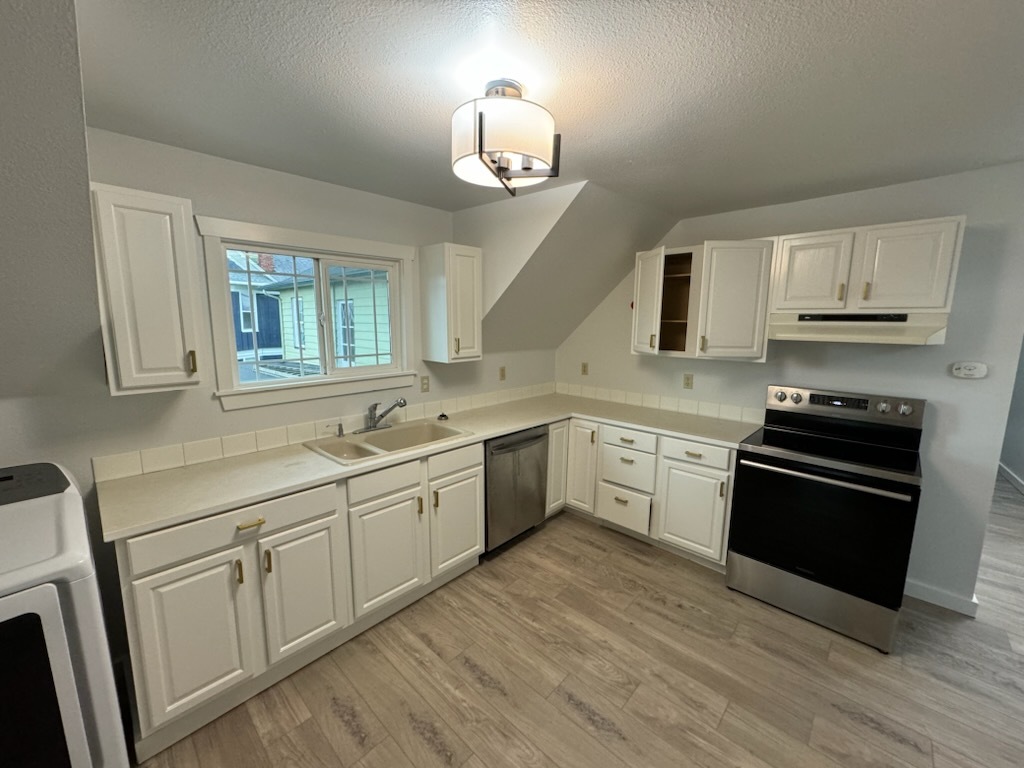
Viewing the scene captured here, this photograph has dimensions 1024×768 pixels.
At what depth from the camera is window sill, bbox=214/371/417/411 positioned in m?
2.05

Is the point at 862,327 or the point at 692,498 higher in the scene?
the point at 862,327

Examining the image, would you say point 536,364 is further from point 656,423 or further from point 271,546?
point 271,546

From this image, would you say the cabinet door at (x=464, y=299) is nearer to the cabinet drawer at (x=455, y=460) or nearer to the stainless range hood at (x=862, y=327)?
the cabinet drawer at (x=455, y=460)

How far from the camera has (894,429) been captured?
227 cm

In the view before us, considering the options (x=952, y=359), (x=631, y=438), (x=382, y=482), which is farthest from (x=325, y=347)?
(x=952, y=359)

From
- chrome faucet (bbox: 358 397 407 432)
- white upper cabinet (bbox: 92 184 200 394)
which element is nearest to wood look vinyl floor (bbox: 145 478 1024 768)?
chrome faucet (bbox: 358 397 407 432)

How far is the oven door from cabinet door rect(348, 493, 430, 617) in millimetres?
1808

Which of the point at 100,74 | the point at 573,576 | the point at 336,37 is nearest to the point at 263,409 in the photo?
the point at 100,74

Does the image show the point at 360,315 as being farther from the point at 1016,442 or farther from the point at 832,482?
the point at 1016,442

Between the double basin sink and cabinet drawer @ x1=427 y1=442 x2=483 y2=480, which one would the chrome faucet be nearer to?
the double basin sink

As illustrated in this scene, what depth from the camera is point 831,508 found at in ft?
6.86

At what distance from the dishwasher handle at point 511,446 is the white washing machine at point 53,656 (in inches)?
71.2

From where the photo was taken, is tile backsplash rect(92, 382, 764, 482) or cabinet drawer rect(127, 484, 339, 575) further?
tile backsplash rect(92, 382, 764, 482)

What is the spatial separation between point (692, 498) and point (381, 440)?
1.99 meters
